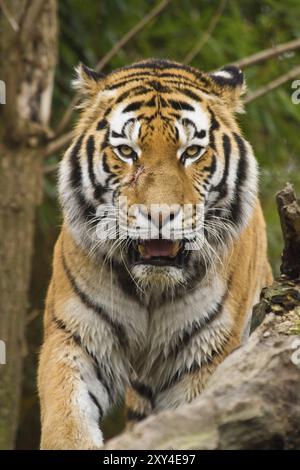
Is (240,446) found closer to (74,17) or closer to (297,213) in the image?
(297,213)

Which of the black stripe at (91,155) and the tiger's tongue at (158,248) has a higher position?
the black stripe at (91,155)

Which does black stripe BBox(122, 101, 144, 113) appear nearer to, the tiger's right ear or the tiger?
the tiger

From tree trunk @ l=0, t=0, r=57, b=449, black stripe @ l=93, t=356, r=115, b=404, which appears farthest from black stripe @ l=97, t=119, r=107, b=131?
tree trunk @ l=0, t=0, r=57, b=449

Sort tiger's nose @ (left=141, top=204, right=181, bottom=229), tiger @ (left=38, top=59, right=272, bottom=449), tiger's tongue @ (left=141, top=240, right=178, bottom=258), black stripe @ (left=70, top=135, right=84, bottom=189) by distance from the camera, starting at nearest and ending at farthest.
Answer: tiger's nose @ (left=141, top=204, right=181, bottom=229), tiger's tongue @ (left=141, top=240, right=178, bottom=258), tiger @ (left=38, top=59, right=272, bottom=449), black stripe @ (left=70, top=135, right=84, bottom=189)

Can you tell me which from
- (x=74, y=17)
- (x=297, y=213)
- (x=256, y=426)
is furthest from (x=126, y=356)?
(x=74, y=17)

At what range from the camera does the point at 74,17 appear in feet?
24.7

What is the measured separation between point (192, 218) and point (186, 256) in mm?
241

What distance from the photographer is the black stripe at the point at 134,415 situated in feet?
15.0

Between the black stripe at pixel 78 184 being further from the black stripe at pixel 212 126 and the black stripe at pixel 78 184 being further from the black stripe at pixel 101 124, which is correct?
the black stripe at pixel 212 126

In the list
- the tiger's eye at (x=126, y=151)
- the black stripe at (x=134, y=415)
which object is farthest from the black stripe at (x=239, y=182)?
the black stripe at (x=134, y=415)

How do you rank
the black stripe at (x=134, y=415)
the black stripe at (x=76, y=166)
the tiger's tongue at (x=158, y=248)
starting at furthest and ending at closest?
the black stripe at (x=134, y=415), the black stripe at (x=76, y=166), the tiger's tongue at (x=158, y=248)

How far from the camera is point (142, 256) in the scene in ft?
12.0

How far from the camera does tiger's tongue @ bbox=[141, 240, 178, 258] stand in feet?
11.8

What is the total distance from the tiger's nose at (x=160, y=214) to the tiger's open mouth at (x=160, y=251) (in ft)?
0.40
